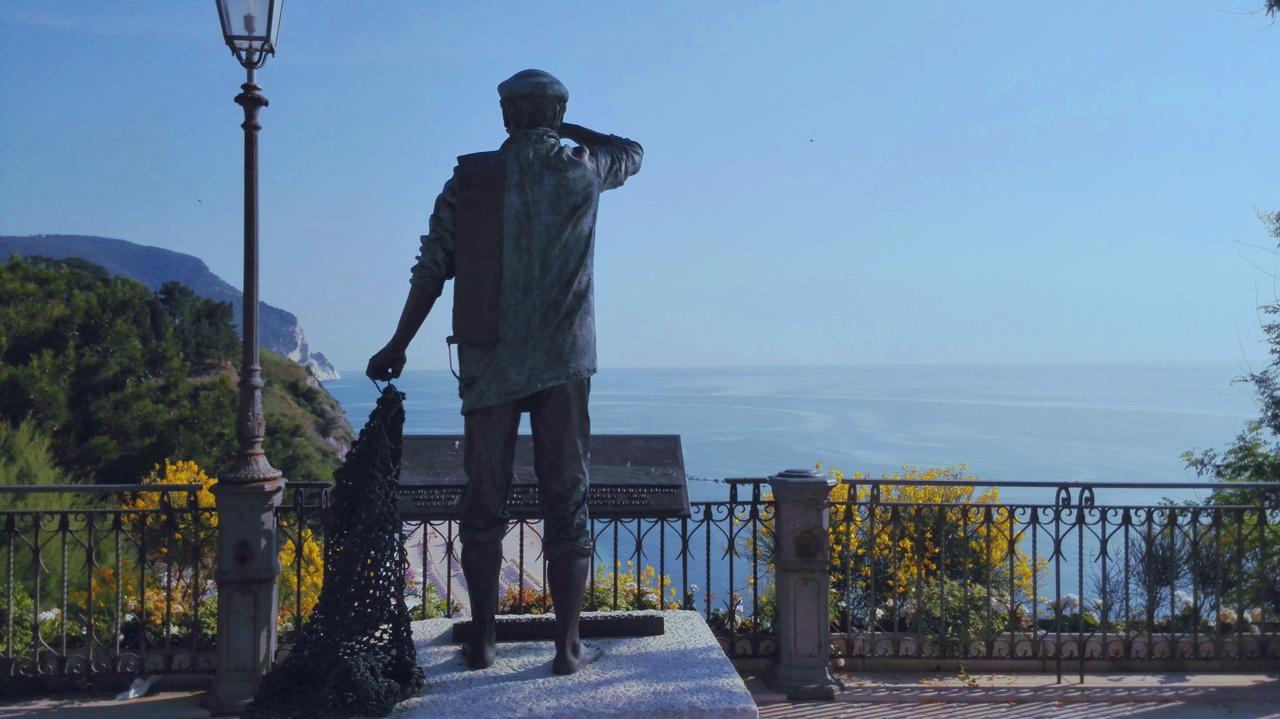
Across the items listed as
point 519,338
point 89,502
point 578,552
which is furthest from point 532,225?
point 89,502

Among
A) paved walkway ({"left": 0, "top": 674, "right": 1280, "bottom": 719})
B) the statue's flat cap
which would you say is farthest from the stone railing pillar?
the statue's flat cap

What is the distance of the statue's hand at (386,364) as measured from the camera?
140 inches

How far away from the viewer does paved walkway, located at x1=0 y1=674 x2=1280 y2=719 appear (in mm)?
5172

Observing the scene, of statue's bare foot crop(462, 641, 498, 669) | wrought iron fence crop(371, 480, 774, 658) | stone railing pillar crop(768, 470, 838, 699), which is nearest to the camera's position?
statue's bare foot crop(462, 641, 498, 669)

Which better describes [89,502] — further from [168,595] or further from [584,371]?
[584,371]

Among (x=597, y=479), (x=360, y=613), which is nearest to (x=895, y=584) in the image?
(x=597, y=479)

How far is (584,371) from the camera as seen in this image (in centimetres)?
355

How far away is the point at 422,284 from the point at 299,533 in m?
2.82

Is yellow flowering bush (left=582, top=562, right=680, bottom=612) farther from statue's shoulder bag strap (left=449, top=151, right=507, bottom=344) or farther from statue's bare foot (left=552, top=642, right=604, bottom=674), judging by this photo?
statue's shoulder bag strap (left=449, top=151, right=507, bottom=344)

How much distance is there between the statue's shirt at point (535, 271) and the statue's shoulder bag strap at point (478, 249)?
0.03 metres

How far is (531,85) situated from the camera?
141 inches

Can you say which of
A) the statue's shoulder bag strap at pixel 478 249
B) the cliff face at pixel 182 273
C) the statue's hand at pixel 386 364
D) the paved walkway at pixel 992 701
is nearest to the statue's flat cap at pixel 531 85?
the statue's shoulder bag strap at pixel 478 249

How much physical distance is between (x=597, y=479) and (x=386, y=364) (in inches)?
86.7

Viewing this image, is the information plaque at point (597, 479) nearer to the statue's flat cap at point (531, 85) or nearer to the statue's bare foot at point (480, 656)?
the statue's bare foot at point (480, 656)
